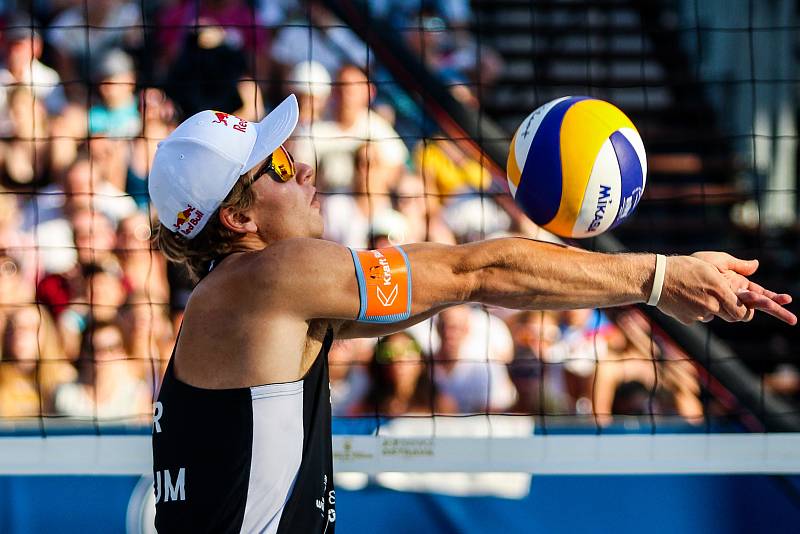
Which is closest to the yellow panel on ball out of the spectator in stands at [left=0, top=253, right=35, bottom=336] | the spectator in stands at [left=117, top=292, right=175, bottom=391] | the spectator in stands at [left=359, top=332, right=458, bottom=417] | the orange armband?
the orange armband

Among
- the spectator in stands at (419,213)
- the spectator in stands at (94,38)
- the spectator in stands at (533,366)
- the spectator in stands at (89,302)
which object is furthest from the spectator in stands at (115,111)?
the spectator in stands at (533,366)

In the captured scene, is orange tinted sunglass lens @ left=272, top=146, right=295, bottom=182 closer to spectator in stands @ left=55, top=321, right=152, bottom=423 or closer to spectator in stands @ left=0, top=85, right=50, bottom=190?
spectator in stands @ left=55, top=321, right=152, bottom=423

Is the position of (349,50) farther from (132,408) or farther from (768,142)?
(768,142)

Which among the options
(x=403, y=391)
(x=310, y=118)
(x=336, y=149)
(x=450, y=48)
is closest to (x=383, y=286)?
(x=403, y=391)

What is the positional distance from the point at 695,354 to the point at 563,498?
3.10ft

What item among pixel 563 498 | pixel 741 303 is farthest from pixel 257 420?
pixel 563 498

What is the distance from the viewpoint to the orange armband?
228 cm

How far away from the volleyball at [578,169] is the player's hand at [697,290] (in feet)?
1.12

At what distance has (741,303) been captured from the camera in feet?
7.89

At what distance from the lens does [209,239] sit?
252 cm

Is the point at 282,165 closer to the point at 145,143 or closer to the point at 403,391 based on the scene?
the point at 403,391

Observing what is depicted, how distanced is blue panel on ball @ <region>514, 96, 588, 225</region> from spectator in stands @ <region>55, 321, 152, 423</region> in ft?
9.26

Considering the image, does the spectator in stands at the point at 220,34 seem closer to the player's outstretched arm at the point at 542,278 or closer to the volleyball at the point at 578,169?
the volleyball at the point at 578,169

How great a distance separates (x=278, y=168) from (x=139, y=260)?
3.18m
